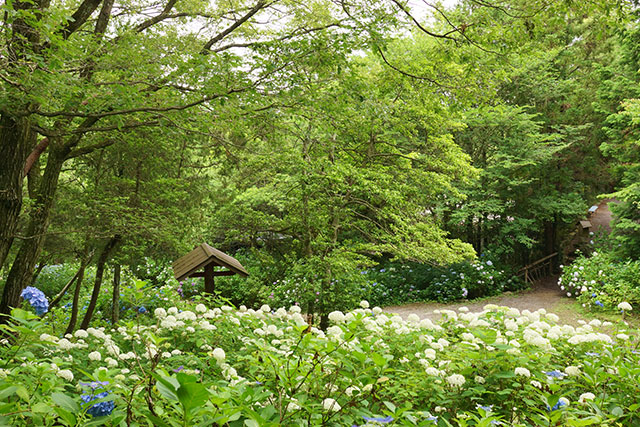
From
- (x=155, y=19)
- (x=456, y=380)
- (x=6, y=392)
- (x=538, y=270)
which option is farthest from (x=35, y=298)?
(x=538, y=270)

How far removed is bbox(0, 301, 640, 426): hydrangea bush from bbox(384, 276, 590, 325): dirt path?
754 cm

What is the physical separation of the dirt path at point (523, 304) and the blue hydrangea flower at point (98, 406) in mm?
9123

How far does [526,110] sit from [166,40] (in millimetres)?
12209

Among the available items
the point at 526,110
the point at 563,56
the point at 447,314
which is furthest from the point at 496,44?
the point at 563,56

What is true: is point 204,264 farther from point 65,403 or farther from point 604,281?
point 604,281

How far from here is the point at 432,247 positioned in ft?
25.1

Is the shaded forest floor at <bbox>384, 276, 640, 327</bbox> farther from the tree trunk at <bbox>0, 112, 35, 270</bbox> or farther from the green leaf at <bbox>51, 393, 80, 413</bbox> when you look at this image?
the green leaf at <bbox>51, 393, 80, 413</bbox>

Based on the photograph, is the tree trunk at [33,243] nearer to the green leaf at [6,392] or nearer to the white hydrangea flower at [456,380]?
the green leaf at [6,392]

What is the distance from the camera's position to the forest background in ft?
11.3

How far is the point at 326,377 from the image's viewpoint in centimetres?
180

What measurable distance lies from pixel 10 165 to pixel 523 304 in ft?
37.2

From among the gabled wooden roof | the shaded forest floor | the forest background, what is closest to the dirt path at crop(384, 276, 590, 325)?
the shaded forest floor

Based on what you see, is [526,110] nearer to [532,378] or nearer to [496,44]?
[496,44]

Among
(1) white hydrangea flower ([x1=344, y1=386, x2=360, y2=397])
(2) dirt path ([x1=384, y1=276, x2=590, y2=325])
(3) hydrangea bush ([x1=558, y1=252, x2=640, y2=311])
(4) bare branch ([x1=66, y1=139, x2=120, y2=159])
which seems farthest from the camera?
(2) dirt path ([x1=384, y1=276, x2=590, y2=325])
